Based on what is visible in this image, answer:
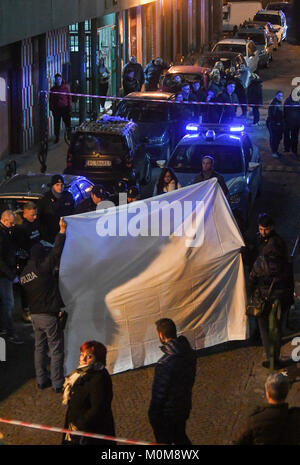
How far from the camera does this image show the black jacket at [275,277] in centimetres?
1135

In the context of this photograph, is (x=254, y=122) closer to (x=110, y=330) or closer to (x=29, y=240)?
(x=29, y=240)

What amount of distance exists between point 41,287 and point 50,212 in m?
3.65

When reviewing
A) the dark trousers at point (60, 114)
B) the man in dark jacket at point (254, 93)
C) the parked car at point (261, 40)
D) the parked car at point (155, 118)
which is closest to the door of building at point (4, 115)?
the dark trousers at point (60, 114)

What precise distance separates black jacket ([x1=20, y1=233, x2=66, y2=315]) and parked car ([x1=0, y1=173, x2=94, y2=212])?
12.2 ft

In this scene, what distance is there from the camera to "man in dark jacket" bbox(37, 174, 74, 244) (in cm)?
1378

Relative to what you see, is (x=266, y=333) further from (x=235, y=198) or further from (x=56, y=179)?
(x=235, y=198)

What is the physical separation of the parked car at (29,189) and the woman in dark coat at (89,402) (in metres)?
6.23

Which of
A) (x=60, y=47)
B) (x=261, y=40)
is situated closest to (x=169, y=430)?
(x=60, y=47)

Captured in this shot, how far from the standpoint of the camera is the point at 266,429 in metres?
7.14

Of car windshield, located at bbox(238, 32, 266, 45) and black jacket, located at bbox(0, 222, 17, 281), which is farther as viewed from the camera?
car windshield, located at bbox(238, 32, 266, 45)

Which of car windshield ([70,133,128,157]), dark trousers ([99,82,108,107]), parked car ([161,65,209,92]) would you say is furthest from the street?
parked car ([161,65,209,92])

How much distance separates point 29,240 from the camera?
13078mm

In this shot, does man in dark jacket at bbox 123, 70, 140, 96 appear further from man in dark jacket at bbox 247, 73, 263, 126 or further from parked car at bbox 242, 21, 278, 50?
parked car at bbox 242, 21, 278, 50
